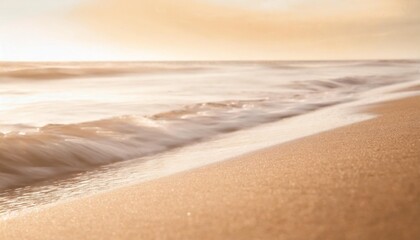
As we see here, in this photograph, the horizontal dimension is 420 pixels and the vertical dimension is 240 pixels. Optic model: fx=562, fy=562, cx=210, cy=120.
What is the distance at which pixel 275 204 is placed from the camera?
118cm

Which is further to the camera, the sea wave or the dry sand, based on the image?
the sea wave

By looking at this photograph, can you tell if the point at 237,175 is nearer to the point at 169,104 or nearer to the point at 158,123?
the point at 158,123

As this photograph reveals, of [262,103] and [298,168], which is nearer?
[298,168]

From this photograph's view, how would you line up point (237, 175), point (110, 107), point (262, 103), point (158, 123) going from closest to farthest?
1. point (237, 175)
2. point (158, 123)
3. point (110, 107)
4. point (262, 103)

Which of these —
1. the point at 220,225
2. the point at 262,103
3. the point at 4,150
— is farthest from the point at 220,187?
the point at 262,103

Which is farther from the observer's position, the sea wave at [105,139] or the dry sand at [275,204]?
the sea wave at [105,139]

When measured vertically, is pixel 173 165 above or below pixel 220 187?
below

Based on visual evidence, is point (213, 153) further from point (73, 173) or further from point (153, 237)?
point (153, 237)

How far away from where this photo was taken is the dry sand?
1.02 m

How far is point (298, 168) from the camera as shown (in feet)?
5.11

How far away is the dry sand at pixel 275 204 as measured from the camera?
1.02m

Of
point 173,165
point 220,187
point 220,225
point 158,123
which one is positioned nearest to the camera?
point 220,225

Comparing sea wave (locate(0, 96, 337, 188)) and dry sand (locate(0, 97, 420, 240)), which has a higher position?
dry sand (locate(0, 97, 420, 240))

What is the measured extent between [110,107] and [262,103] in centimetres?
173
